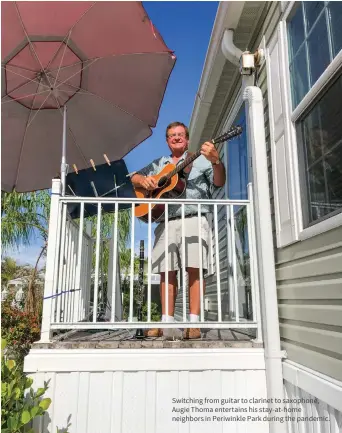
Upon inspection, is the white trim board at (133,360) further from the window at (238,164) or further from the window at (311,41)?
the window at (238,164)

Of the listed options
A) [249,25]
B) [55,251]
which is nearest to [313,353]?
[55,251]

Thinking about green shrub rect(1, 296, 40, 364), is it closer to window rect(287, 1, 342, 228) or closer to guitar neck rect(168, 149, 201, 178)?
guitar neck rect(168, 149, 201, 178)

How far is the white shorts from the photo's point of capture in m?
2.64

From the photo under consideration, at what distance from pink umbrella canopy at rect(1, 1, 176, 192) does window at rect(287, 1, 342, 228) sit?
50.2 inches

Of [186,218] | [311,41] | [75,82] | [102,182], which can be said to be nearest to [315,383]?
[186,218]

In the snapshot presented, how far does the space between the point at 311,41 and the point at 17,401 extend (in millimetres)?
2610

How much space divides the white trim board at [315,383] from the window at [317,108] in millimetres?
823

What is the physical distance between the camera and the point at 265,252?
2.41m

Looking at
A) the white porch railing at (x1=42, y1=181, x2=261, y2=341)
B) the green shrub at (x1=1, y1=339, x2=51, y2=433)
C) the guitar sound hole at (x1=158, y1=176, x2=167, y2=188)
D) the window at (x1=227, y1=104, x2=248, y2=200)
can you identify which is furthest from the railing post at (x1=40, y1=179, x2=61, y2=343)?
the window at (x1=227, y1=104, x2=248, y2=200)

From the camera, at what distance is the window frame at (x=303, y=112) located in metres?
1.80

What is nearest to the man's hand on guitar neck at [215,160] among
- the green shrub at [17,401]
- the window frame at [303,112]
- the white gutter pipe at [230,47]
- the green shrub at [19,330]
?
the window frame at [303,112]

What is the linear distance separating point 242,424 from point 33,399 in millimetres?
1243

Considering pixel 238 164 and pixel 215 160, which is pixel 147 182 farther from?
pixel 238 164

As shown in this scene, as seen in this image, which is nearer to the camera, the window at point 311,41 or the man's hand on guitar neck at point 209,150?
the window at point 311,41
